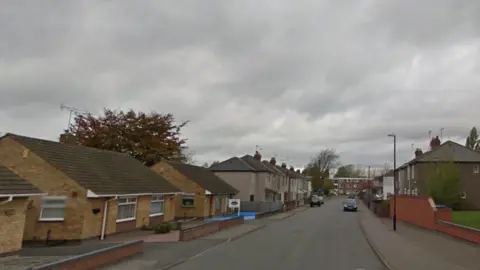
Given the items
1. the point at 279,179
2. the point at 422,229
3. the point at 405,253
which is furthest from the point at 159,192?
the point at 279,179

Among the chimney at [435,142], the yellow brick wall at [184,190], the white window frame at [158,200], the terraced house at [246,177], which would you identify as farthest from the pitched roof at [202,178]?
the chimney at [435,142]

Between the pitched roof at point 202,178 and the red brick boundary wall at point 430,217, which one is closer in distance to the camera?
the red brick boundary wall at point 430,217

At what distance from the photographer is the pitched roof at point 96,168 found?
19.5 metres

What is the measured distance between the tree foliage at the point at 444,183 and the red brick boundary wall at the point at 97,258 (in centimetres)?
3201

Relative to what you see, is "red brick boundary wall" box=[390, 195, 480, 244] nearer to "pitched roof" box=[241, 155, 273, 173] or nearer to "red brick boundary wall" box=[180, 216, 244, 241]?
"red brick boundary wall" box=[180, 216, 244, 241]

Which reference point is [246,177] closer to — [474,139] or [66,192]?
[66,192]

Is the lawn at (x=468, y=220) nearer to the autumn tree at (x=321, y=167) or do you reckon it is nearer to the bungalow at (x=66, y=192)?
the bungalow at (x=66, y=192)

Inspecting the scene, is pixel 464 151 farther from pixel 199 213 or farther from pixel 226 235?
pixel 226 235

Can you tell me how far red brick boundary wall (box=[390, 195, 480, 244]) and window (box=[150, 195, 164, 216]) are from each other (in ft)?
58.2

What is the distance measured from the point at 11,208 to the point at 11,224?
0.56 m

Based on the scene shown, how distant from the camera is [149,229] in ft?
79.7

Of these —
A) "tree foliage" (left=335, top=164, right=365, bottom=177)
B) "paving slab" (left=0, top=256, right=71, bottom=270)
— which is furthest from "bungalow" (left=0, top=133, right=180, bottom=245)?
"tree foliage" (left=335, top=164, right=365, bottom=177)

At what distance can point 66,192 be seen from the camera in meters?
18.9

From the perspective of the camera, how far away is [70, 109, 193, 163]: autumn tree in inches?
1722
